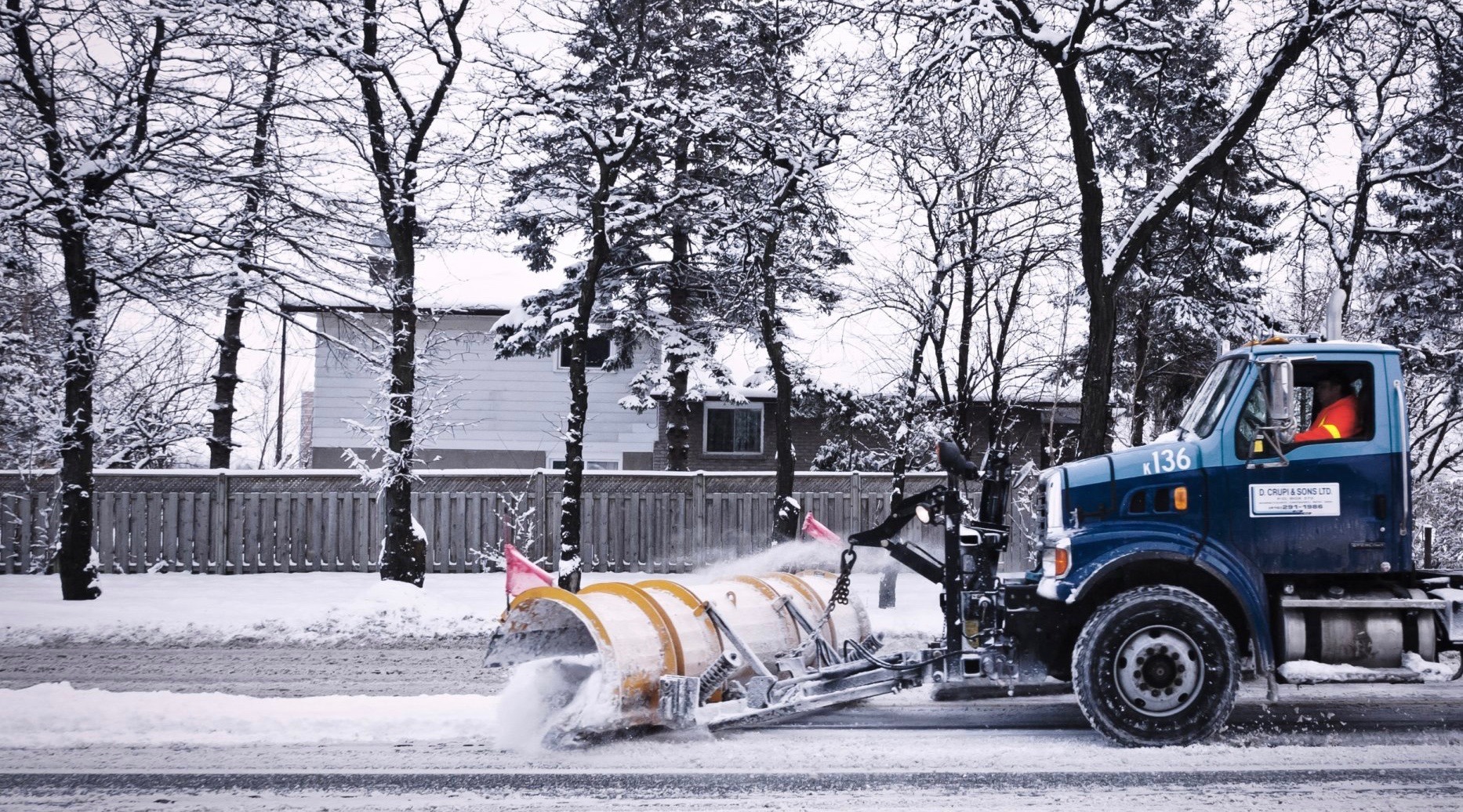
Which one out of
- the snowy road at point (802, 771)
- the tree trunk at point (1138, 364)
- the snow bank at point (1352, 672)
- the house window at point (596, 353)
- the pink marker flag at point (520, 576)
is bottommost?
the snowy road at point (802, 771)

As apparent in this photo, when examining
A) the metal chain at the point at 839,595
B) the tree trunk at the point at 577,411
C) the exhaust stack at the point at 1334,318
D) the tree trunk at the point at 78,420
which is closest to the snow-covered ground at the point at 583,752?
the metal chain at the point at 839,595

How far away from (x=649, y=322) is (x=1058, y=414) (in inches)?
468

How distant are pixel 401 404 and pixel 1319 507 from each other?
10.4 metres

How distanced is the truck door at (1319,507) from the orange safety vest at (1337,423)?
6 cm

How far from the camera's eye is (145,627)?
10961mm

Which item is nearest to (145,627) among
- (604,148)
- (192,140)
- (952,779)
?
(192,140)

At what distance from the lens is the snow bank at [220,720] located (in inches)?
259

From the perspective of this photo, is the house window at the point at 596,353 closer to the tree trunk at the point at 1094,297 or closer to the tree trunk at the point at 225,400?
the tree trunk at the point at 225,400

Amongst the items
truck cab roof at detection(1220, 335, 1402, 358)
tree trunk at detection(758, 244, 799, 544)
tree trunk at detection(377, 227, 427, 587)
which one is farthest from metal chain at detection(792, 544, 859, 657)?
tree trunk at detection(377, 227, 427, 587)

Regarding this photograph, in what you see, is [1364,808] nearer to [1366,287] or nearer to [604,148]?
[604,148]

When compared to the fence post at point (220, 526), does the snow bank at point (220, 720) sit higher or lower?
lower

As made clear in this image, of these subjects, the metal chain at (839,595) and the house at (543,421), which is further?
the house at (543,421)

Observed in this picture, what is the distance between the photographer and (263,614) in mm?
11820

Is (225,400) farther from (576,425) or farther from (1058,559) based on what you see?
(1058,559)
